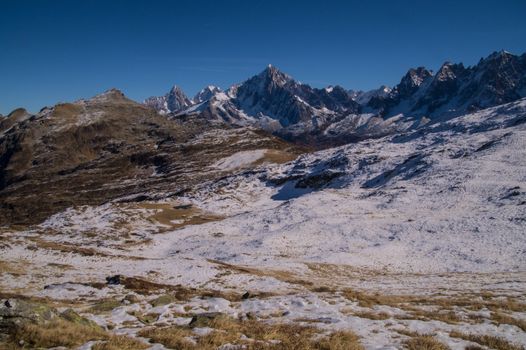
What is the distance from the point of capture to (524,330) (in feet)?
46.6

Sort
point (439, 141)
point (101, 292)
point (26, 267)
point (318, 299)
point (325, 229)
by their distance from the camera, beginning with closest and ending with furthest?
point (318, 299) < point (101, 292) < point (26, 267) < point (325, 229) < point (439, 141)

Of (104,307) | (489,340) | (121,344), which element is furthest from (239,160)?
Answer: (121,344)

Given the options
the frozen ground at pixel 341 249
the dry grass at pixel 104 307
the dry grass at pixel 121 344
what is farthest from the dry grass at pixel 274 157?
the dry grass at pixel 121 344

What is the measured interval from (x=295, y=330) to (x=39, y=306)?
874 cm

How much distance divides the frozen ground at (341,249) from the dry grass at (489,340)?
39cm

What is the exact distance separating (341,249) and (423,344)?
114 feet

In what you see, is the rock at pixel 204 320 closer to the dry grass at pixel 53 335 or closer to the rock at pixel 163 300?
the dry grass at pixel 53 335

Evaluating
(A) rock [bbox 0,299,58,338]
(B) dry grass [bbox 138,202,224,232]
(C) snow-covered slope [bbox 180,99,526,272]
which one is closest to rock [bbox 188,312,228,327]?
(A) rock [bbox 0,299,58,338]

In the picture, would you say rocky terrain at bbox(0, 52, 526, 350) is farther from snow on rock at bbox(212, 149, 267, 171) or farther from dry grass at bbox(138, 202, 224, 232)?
snow on rock at bbox(212, 149, 267, 171)

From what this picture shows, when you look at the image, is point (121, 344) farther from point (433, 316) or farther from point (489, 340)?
point (433, 316)

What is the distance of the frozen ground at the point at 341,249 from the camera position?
59.8 ft

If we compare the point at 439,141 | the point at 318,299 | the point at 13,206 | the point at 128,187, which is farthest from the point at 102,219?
the point at 13,206

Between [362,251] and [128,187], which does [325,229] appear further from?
[128,187]

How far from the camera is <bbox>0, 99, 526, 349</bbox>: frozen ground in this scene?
18.2m
